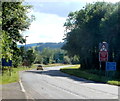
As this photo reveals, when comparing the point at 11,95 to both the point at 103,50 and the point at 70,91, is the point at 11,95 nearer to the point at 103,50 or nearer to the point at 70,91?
the point at 70,91

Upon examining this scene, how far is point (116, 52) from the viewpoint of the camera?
4975 cm

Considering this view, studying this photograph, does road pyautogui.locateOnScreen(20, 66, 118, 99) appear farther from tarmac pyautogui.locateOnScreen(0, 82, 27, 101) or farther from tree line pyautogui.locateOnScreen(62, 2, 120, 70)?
tree line pyautogui.locateOnScreen(62, 2, 120, 70)

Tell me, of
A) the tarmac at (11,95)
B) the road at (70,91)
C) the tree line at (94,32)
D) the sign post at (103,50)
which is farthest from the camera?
the tree line at (94,32)

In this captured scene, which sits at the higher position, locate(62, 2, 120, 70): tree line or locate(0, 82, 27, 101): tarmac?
locate(62, 2, 120, 70): tree line

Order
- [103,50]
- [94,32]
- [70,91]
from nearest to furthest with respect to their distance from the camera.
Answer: [70,91] → [103,50] → [94,32]

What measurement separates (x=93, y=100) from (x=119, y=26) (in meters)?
33.3

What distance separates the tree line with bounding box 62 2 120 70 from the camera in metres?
48.0

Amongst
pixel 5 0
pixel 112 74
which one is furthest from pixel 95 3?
pixel 5 0

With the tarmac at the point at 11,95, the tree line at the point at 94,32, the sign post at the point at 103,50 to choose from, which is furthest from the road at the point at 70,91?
the tree line at the point at 94,32

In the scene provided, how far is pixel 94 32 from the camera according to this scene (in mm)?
58125

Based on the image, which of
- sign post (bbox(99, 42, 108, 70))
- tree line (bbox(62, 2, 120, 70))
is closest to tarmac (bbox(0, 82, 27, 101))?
sign post (bbox(99, 42, 108, 70))

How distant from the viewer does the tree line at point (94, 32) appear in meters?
48.0

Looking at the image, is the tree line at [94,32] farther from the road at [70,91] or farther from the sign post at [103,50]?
the road at [70,91]

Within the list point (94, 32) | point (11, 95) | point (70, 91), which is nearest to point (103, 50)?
point (70, 91)
